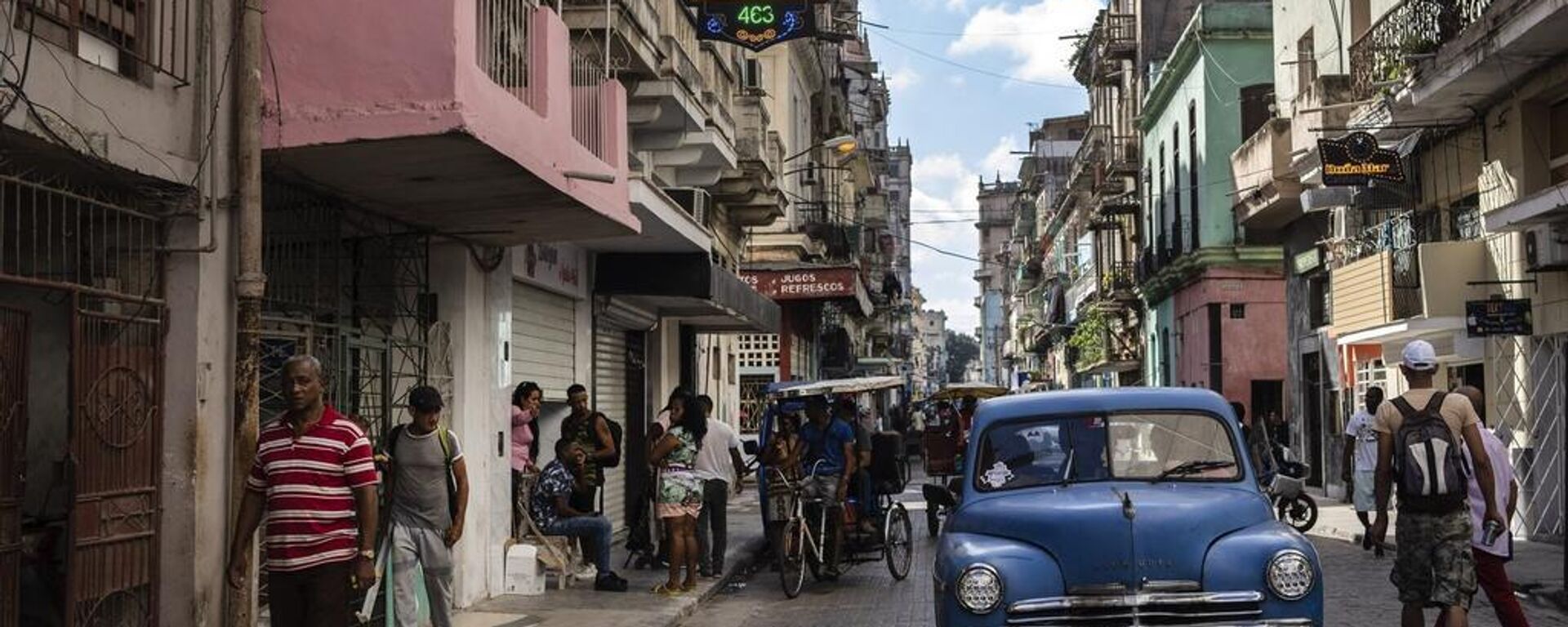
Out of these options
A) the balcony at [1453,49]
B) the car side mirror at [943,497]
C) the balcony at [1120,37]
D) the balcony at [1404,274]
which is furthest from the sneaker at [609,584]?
the balcony at [1120,37]

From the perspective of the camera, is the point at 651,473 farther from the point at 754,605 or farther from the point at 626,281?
the point at 626,281

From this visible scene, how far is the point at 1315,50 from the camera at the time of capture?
2694 centimetres

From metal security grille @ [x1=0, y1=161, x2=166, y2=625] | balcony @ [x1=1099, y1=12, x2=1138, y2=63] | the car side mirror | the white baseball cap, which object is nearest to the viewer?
metal security grille @ [x1=0, y1=161, x2=166, y2=625]

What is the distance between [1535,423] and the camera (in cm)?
1828

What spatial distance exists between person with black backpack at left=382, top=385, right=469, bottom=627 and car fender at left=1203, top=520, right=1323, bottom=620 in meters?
4.14

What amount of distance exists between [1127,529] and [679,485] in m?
6.78

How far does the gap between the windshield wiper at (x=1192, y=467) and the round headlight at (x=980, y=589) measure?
1.24 m

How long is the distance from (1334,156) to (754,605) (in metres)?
11.5

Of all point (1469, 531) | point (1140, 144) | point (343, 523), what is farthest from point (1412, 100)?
point (1140, 144)

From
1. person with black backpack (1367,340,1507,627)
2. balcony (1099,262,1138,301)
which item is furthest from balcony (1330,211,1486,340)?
balcony (1099,262,1138,301)

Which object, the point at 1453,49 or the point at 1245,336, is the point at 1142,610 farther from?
the point at 1245,336

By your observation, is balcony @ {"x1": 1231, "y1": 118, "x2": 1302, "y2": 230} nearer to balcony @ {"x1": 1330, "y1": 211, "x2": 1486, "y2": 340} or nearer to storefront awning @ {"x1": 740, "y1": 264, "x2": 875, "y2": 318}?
balcony @ {"x1": 1330, "y1": 211, "x2": 1486, "y2": 340}

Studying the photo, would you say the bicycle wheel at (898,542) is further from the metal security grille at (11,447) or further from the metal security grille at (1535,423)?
the metal security grille at (11,447)

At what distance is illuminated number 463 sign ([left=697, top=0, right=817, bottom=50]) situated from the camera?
48.1ft
